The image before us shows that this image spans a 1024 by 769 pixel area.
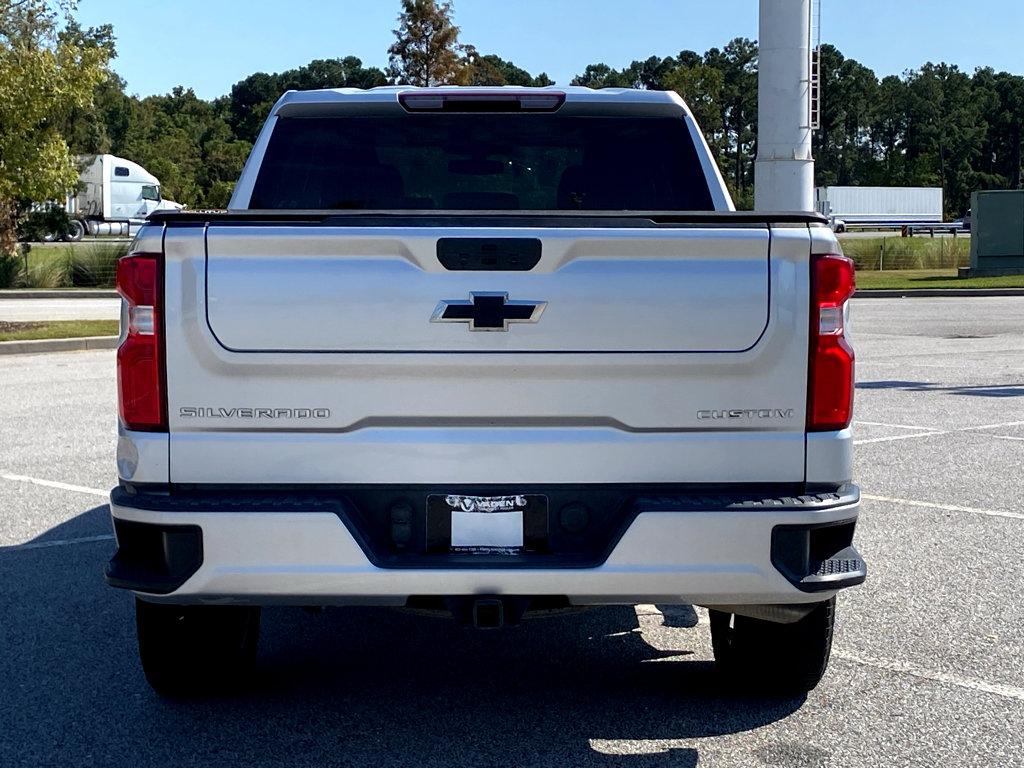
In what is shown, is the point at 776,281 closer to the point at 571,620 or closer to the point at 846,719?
the point at 846,719

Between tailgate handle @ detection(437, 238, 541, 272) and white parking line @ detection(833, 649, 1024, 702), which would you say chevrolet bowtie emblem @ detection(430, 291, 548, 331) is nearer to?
tailgate handle @ detection(437, 238, 541, 272)

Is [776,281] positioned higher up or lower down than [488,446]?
higher up

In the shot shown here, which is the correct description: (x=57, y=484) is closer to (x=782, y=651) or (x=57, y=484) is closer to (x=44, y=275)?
(x=782, y=651)

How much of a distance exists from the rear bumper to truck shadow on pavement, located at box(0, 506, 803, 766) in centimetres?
57

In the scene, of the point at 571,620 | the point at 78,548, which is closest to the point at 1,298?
the point at 78,548

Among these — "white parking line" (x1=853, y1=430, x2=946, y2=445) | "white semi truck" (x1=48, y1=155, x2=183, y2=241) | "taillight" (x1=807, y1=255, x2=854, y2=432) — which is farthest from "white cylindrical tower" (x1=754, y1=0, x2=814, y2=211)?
"white semi truck" (x1=48, y1=155, x2=183, y2=241)

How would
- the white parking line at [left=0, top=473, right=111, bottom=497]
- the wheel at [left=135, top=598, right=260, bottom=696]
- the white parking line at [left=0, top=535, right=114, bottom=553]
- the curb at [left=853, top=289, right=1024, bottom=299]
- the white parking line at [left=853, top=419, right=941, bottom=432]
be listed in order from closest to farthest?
the wheel at [left=135, top=598, right=260, bottom=696]
the white parking line at [left=0, top=535, right=114, bottom=553]
the white parking line at [left=0, top=473, right=111, bottom=497]
the white parking line at [left=853, top=419, right=941, bottom=432]
the curb at [left=853, top=289, right=1024, bottom=299]

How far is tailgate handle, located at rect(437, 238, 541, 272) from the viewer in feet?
12.7

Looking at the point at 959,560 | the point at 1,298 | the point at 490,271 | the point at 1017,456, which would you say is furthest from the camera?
the point at 1,298

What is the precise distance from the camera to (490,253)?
3.88 meters

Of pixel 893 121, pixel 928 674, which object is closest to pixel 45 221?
pixel 928 674

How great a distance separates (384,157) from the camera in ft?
18.9

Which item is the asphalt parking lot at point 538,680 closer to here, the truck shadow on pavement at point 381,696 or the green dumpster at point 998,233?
the truck shadow on pavement at point 381,696

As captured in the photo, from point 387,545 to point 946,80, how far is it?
557 ft
